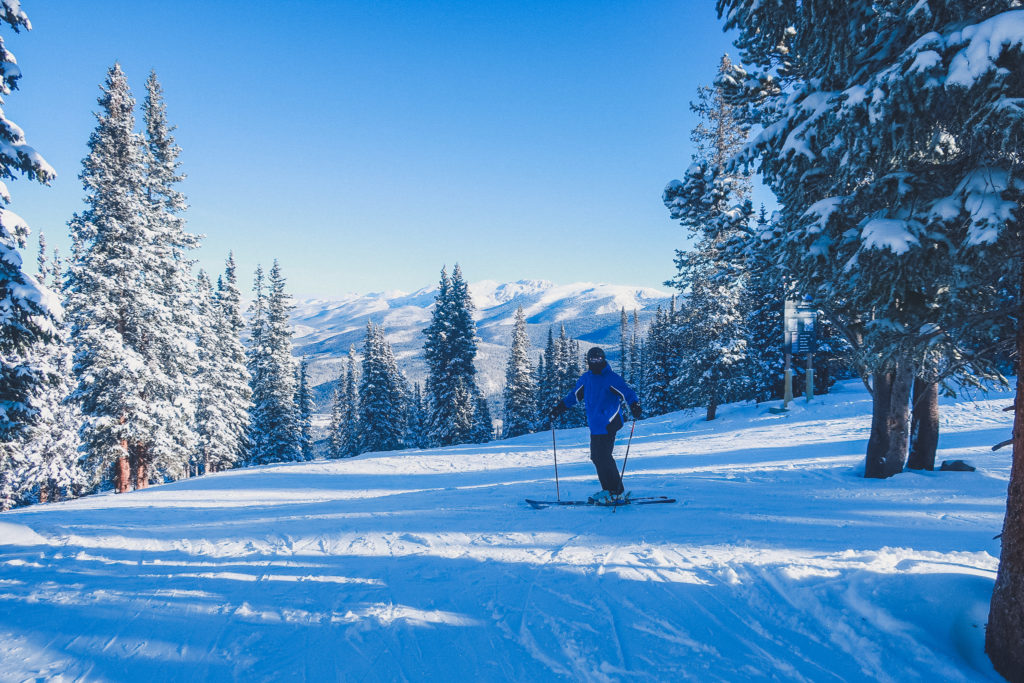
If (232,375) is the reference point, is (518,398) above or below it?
below

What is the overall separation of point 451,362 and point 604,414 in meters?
25.1

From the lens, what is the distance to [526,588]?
4203 mm

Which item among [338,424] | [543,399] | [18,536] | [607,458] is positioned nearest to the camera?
[18,536]

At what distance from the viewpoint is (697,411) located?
92.3ft

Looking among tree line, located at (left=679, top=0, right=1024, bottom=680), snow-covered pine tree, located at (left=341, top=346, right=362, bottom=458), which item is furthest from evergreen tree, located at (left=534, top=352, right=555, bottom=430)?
tree line, located at (left=679, top=0, right=1024, bottom=680)

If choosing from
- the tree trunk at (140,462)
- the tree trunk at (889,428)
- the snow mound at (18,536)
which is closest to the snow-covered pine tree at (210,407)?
the tree trunk at (140,462)

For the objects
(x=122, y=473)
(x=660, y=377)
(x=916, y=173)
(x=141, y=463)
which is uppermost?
(x=916, y=173)

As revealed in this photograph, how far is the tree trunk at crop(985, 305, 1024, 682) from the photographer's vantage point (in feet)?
9.64

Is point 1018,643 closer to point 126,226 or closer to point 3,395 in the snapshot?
point 3,395

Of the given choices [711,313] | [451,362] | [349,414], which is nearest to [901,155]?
[711,313]

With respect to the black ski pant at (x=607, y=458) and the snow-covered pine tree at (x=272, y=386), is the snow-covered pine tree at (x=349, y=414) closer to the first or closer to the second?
the snow-covered pine tree at (x=272, y=386)

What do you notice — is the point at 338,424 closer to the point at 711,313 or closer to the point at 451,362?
the point at 451,362

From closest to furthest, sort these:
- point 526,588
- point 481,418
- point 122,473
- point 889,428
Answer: point 526,588
point 889,428
point 122,473
point 481,418

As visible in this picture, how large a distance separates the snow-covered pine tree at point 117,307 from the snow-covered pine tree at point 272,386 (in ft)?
45.8
